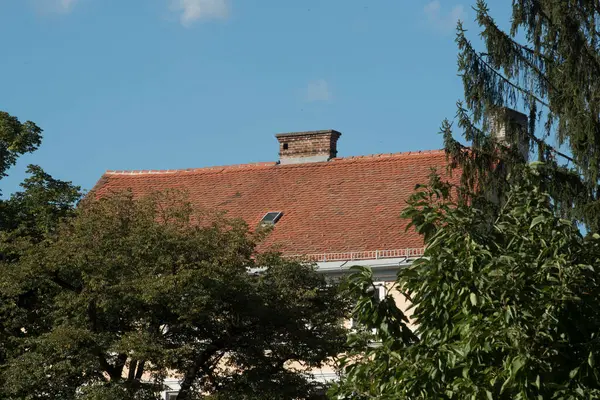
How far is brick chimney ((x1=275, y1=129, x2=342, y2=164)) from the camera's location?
124 ft

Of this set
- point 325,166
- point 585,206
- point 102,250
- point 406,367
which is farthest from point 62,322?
point 325,166

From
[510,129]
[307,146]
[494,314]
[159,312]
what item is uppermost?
[307,146]

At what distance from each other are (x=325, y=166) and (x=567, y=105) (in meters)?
16.3

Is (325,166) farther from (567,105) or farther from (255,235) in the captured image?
(567,105)

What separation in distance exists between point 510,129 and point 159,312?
6881mm

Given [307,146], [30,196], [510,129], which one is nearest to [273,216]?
[307,146]

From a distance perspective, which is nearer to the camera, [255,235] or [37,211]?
[255,235]

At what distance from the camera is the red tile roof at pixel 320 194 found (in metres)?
31.9

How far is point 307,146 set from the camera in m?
37.9

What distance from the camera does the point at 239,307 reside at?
2320cm

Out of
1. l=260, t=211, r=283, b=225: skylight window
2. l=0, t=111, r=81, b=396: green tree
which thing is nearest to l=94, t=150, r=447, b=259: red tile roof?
l=260, t=211, r=283, b=225: skylight window

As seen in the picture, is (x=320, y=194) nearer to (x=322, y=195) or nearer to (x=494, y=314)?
(x=322, y=195)

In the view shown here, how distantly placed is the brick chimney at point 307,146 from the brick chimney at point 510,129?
52.1ft

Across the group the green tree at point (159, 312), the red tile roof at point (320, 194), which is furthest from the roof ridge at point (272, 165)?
the green tree at point (159, 312)
